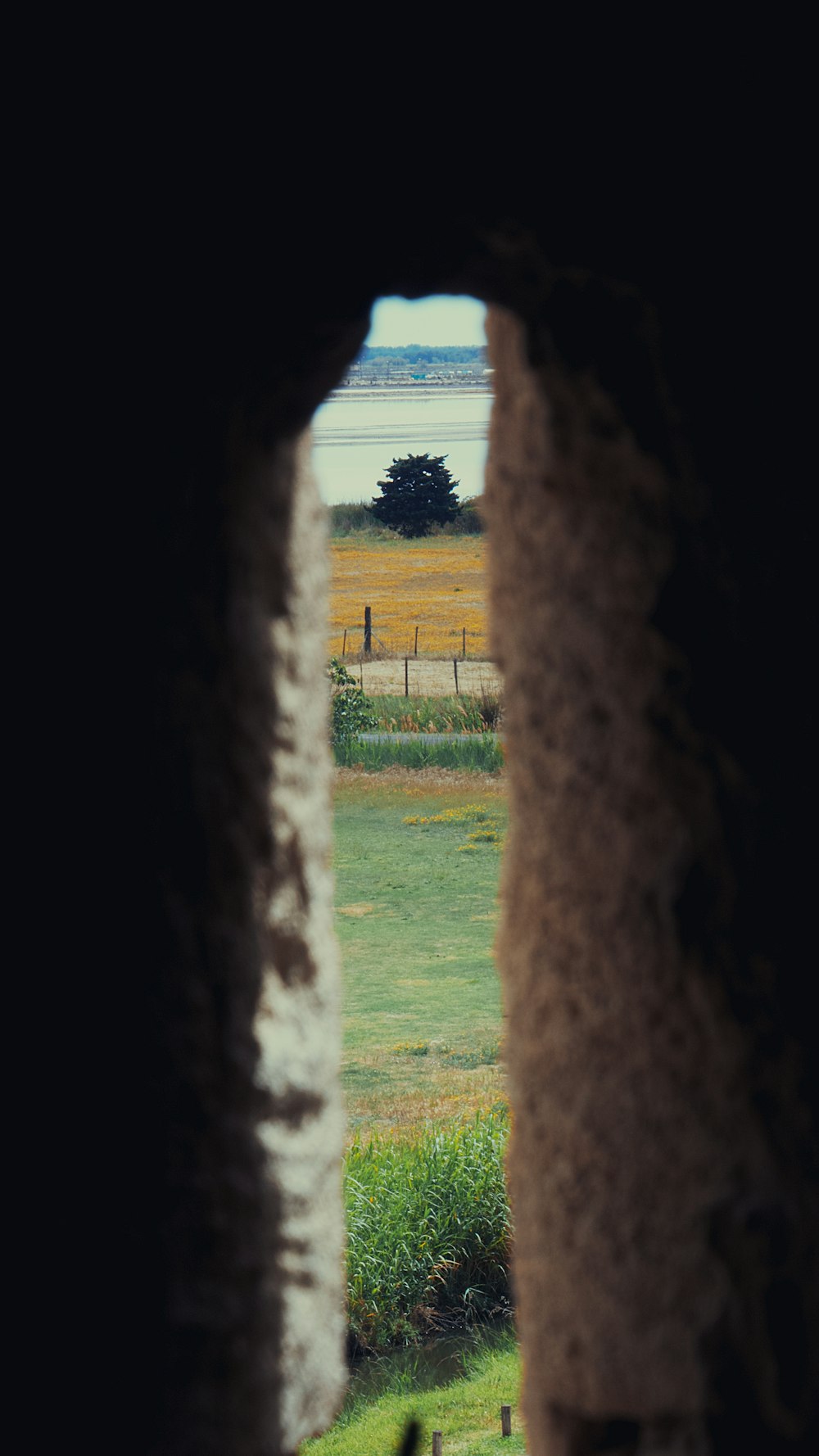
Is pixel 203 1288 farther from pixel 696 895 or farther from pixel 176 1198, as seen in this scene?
pixel 696 895

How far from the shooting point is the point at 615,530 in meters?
1.60

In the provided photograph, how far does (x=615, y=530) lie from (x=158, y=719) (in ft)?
1.82

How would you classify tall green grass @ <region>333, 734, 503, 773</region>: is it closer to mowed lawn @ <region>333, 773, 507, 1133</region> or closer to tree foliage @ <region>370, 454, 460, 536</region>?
mowed lawn @ <region>333, 773, 507, 1133</region>

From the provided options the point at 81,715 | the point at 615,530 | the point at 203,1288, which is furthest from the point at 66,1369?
the point at 615,530

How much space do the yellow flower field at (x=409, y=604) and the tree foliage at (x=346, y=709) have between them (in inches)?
77.9

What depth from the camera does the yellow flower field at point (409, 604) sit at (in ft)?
56.1

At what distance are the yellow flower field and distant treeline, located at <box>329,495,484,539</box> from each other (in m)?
1.49

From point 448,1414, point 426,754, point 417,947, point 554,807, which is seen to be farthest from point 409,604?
point 554,807

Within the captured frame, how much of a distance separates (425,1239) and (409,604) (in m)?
10.4

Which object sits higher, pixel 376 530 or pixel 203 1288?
pixel 376 530

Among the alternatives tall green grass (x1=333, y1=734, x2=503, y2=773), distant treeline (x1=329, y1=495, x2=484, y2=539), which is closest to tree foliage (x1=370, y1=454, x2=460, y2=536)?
distant treeline (x1=329, y1=495, x2=484, y2=539)

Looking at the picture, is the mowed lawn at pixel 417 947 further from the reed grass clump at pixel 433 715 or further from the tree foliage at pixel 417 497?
the tree foliage at pixel 417 497

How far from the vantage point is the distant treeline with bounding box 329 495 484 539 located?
1920 centimetres

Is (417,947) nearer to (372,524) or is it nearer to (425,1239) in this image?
(425,1239)
